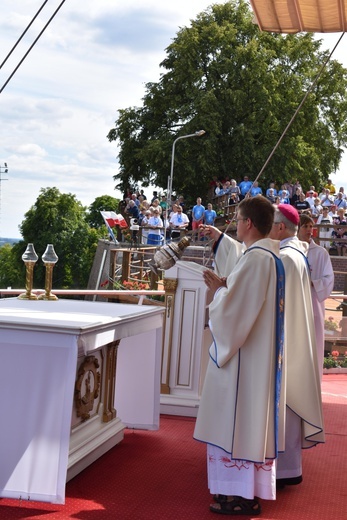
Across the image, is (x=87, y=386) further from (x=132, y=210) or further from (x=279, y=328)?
(x=132, y=210)

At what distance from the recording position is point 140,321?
214 inches

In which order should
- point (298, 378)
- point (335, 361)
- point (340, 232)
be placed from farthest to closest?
point (340, 232) → point (335, 361) → point (298, 378)

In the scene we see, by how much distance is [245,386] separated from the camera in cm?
442

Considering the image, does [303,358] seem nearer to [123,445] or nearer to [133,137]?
[123,445]

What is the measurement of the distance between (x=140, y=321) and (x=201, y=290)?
5.00 ft

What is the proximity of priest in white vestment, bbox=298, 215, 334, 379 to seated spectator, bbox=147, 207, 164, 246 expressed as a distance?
60.0 feet

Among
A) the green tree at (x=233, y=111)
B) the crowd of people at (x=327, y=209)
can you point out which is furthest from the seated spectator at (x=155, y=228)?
the green tree at (x=233, y=111)

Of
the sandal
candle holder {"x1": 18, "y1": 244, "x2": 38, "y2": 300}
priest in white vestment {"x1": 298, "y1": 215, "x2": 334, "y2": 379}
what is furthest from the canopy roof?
the sandal

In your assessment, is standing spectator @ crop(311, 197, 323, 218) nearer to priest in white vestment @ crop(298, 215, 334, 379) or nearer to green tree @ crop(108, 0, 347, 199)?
green tree @ crop(108, 0, 347, 199)

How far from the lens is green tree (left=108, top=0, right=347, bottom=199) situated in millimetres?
39250

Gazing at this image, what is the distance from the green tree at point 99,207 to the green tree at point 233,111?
62.0 ft

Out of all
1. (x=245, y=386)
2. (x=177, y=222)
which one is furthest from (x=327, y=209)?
(x=245, y=386)

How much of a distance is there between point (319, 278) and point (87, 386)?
2.50m

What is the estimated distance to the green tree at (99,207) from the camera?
2475 inches
